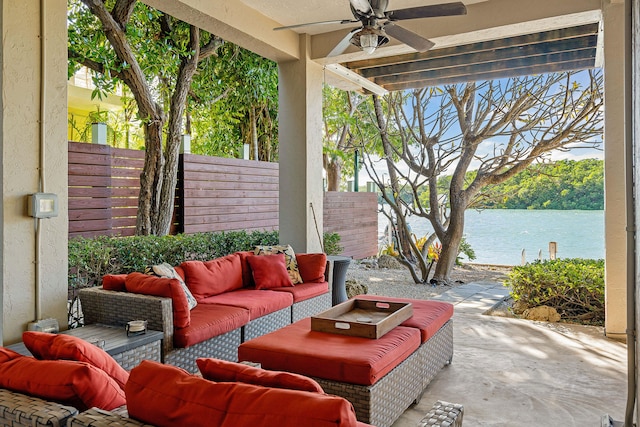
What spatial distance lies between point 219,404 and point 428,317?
2.32 m

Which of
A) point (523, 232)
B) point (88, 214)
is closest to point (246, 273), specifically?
point (88, 214)

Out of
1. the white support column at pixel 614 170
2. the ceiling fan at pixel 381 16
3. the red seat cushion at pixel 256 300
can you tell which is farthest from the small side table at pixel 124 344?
the white support column at pixel 614 170

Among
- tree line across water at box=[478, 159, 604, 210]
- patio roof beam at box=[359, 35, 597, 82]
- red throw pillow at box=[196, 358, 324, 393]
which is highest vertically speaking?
patio roof beam at box=[359, 35, 597, 82]

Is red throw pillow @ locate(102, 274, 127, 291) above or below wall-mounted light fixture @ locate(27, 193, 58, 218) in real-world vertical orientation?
below

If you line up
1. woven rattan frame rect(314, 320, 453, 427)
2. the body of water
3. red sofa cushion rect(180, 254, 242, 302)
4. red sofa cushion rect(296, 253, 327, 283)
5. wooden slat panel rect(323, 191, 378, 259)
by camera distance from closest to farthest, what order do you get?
woven rattan frame rect(314, 320, 453, 427), red sofa cushion rect(180, 254, 242, 302), red sofa cushion rect(296, 253, 327, 283), wooden slat panel rect(323, 191, 378, 259), the body of water

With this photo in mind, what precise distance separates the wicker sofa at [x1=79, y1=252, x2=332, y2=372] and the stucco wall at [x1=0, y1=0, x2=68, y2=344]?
1.14ft

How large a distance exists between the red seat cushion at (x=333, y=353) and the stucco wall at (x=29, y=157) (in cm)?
143

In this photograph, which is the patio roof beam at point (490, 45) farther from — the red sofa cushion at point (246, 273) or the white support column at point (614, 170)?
the red sofa cushion at point (246, 273)

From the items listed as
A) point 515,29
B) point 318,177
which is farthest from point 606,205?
point 318,177

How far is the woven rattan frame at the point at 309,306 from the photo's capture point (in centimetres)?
439

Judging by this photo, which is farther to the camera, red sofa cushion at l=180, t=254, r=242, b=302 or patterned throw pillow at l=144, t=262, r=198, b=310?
red sofa cushion at l=180, t=254, r=242, b=302

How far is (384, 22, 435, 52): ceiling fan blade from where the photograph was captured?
3.58 meters

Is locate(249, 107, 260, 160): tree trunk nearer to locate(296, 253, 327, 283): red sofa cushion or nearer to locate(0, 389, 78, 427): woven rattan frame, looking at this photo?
locate(296, 253, 327, 283): red sofa cushion

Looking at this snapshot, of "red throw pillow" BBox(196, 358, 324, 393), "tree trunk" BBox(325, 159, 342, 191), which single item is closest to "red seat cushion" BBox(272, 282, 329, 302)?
"red throw pillow" BBox(196, 358, 324, 393)
